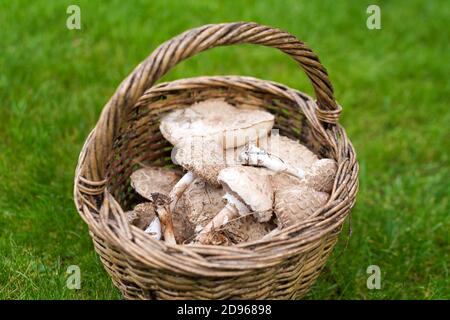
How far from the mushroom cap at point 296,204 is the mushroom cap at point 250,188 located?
0.14ft

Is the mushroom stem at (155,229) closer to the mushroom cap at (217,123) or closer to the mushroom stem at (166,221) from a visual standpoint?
the mushroom stem at (166,221)

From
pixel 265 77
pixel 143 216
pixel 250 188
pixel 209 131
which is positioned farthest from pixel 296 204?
pixel 265 77

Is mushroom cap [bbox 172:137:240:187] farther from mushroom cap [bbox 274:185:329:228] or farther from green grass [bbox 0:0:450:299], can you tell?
green grass [bbox 0:0:450:299]

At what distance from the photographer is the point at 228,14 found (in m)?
4.30

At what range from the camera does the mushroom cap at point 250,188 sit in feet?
6.65

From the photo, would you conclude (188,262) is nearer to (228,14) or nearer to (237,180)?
(237,180)

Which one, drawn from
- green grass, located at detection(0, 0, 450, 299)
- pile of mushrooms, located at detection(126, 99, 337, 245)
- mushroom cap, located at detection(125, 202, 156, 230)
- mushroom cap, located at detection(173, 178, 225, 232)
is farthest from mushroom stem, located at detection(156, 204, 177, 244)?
green grass, located at detection(0, 0, 450, 299)

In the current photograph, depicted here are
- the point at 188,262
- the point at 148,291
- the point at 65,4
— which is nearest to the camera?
the point at 188,262

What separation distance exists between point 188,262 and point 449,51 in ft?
10.8

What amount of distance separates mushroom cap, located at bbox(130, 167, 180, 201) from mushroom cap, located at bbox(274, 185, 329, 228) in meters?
0.52

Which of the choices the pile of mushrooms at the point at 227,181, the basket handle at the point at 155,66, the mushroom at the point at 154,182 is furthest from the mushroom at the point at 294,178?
the basket handle at the point at 155,66

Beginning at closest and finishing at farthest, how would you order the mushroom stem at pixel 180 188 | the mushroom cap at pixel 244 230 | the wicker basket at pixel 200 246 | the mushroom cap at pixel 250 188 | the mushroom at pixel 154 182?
the wicker basket at pixel 200 246, the mushroom cap at pixel 250 188, the mushroom cap at pixel 244 230, the mushroom stem at pixel 180 188, the mushroom at pixel 154 182

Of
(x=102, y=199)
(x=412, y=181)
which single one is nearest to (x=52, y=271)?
(x=102, y=199)

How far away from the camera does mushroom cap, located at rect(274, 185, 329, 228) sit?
2066 mm
